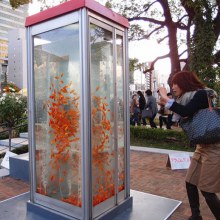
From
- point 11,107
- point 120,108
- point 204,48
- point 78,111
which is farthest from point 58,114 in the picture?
point 204,48

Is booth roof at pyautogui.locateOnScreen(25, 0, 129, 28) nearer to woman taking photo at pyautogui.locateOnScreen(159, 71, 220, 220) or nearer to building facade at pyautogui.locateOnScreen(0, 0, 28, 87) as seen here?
woman taking photo at pyautogui.locateOnScreen(159, 71, 220, 220)

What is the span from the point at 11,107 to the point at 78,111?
4.31 metres

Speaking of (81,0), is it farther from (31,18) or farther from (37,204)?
(37,204)

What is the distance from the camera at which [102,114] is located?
129 inches

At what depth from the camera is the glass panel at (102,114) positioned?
3148 mm

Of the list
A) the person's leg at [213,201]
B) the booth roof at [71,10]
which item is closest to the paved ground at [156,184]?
the person's leg at [213,201]

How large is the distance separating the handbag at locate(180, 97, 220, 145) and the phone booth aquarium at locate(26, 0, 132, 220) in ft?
3.44

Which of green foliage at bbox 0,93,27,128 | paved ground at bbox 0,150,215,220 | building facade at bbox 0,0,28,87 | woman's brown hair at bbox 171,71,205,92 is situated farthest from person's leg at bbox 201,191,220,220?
building facade at bbox 0,0,28,87

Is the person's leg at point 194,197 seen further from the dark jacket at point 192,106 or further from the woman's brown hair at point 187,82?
the woman's brown hair at point 187,82

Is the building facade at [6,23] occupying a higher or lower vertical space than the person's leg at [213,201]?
higher

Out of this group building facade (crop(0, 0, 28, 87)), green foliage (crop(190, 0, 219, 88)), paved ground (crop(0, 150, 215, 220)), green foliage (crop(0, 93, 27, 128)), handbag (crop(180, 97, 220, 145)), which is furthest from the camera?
building facade (crop(0, 0, 28, 87))

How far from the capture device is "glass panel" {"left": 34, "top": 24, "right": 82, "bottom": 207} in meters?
3.13

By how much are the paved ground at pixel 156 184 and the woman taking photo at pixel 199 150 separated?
836mm

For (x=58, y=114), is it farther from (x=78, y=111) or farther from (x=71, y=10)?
(x=71, y=10)
